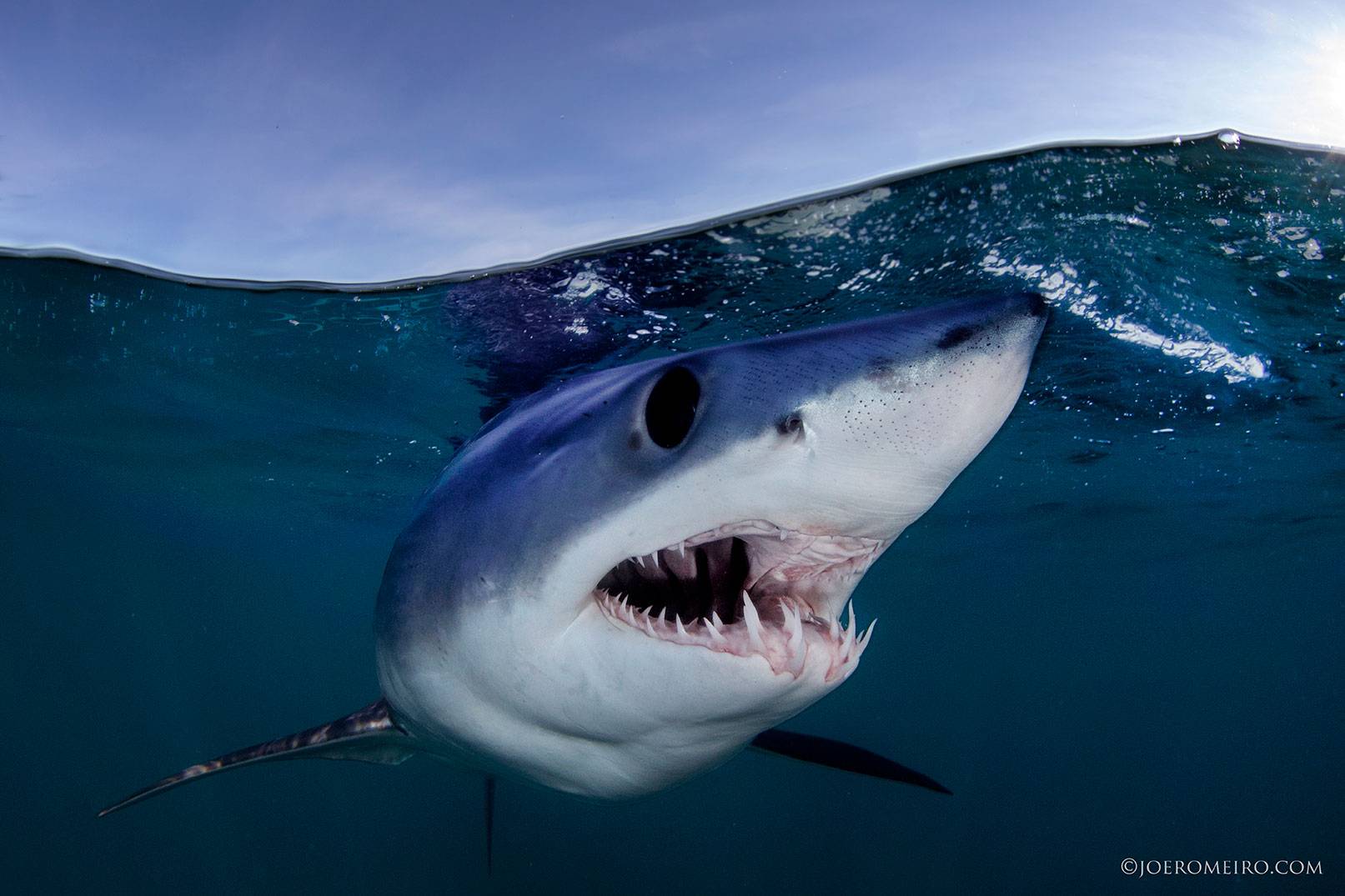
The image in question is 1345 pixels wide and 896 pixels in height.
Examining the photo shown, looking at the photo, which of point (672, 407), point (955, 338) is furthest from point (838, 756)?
point (955, 338)

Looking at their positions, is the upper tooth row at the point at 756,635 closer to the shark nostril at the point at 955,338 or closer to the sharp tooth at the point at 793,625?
the sharp tooth at the point at 793,625

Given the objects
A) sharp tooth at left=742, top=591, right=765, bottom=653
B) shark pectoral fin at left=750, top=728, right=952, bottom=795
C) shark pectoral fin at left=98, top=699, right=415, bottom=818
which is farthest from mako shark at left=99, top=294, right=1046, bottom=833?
shark pectoral fin at left=750, top=728, right=952, bottom=795

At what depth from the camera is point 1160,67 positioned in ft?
14.9

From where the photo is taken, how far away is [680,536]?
1766 mm

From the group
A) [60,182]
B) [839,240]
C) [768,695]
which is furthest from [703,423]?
[60,182]

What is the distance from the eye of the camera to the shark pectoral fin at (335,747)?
149 inches

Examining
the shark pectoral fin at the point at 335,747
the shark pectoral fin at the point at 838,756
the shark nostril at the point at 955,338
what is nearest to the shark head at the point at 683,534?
the shark nostril at the point at 955,338

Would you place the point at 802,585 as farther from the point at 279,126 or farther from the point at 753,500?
the point at 279,126

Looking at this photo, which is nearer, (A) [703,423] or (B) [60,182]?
(A) [703,423]

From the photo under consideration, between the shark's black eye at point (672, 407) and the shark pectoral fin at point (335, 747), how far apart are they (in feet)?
8.68

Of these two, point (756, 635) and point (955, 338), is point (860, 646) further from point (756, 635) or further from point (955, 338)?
point (955, 338)

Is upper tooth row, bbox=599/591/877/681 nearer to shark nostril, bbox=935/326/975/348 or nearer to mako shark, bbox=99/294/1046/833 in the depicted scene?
mako shark, bbox=99/294/1046/833

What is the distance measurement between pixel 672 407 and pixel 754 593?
72 centimetres

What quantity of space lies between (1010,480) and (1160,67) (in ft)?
46.5
